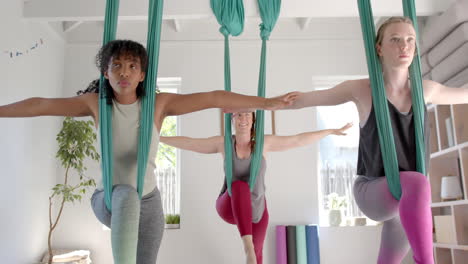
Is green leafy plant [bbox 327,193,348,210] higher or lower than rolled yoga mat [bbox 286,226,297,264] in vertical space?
higher

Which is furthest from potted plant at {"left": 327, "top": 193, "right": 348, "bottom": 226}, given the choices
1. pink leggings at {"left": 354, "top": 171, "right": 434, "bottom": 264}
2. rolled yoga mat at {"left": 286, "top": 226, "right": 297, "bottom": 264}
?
pink leggings at {"left": 354, "top": 171, "right": 434, "bottom": 264}

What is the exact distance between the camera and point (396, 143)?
1.82 m

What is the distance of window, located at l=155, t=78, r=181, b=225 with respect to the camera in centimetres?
495

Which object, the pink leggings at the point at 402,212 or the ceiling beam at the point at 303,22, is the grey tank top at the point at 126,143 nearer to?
the pink leggings at the point at 402,212

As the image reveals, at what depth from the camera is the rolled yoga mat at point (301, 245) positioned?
4.48m

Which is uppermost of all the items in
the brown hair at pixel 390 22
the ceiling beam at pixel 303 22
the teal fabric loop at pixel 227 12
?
the ceiling beam at pixel 303 22

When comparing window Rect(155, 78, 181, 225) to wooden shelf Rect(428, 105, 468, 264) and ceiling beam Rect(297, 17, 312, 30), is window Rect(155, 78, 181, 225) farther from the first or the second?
wooden shelf Rect(428, 105, 468, 264)

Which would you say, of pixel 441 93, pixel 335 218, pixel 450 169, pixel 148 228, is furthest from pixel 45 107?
pixel 335 218

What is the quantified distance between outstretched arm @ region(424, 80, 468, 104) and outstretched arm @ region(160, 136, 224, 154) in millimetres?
1566

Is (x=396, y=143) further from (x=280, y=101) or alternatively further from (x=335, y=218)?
(x=335, y=218)

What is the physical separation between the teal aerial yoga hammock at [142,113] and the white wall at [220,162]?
3.04m

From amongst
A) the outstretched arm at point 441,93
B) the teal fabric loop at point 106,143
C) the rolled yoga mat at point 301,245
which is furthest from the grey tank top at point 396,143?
the rolled yoga mat at point 301,245

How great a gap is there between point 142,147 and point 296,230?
3.13 m

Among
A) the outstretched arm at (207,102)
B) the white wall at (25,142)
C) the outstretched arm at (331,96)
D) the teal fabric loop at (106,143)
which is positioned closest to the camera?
the teal fabric loop at (106,143)
